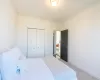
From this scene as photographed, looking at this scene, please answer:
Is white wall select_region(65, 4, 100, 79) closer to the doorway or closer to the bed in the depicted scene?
the doorway

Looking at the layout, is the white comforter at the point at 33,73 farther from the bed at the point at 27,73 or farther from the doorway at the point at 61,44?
the doorway at the point at 61,44

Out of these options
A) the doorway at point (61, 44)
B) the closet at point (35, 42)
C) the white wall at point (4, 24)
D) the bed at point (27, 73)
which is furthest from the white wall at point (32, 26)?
the bed at point (27, 73)

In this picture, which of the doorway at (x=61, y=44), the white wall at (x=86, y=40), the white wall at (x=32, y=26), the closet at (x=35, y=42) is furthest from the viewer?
the doorway at (x=61, y=44)

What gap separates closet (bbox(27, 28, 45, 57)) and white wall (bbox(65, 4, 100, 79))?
172cm

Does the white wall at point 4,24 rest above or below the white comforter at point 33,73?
above

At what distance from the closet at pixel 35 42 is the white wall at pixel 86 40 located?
172 cm

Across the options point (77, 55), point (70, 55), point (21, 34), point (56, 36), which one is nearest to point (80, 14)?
point (77, 55)

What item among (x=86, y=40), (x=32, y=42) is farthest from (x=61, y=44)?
(x=86, y=40)

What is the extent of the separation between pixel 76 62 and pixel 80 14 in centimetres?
213

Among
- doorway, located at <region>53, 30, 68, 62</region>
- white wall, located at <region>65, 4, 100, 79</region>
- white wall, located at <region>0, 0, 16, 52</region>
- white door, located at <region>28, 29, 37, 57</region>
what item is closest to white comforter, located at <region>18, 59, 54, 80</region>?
white wall, located at <region>0, 0, 16, 52</region>

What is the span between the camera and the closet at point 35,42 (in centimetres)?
505

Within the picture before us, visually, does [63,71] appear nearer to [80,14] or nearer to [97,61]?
[97,61]

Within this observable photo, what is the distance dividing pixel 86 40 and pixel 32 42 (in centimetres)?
283

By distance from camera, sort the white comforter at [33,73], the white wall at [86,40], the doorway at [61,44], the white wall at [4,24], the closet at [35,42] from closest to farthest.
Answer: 1. the white comforter at [33,73]
2. the white wall at [4,24]
3. the white wall at [86,40]
4. the closet at [35,42]
5. the doorway at [61,44]
